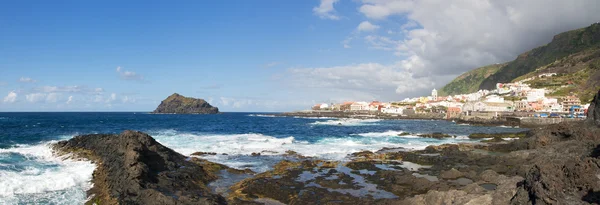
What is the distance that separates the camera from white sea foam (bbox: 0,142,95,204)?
45.8ft

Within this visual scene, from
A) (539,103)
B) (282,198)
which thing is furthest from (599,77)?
(282,198)

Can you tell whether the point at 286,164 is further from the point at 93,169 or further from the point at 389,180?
the point at 93,169

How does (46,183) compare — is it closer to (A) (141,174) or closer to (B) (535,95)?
(A) (141,174)

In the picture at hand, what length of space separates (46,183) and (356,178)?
51.0ft

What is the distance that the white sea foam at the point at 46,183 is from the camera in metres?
13.9

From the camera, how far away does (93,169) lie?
18.6m

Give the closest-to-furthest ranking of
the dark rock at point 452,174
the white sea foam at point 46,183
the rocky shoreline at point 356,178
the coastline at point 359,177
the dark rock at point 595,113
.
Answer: the rocky shoreline at point 356,178 → the coastline at point 359,177 → the white sea foam at point 46,183 → the dark rock at point 452,174 → the dark rock at point 595,113

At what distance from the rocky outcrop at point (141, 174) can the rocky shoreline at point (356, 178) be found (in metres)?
0.05

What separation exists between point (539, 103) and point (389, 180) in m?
121

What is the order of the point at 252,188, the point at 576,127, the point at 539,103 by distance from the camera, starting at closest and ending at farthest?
1. the point at 252,188
2. the point at 576,127
3. the point at 539,103

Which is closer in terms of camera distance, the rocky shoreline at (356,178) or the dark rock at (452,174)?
the rocky shoreline at (356,178)

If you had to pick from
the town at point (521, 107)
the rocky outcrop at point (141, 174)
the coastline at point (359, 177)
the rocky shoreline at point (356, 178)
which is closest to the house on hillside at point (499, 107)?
the town at point (521, 107)

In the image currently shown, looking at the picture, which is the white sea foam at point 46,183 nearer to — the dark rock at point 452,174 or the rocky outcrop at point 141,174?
the rocky outcrop at point 141,174

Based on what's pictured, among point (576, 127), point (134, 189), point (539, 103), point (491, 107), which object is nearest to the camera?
point (134, 189)
